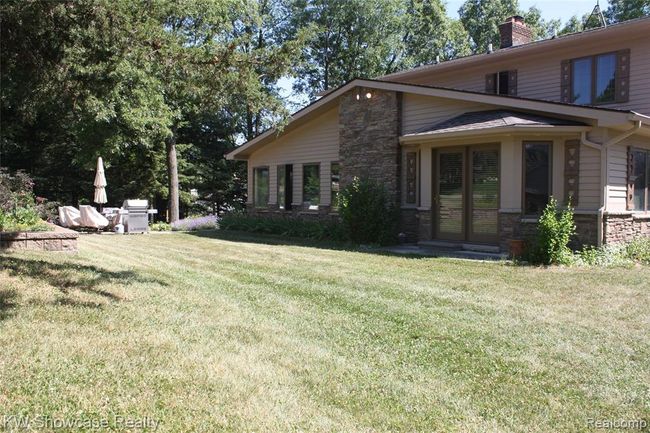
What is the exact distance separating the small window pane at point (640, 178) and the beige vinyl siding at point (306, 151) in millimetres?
7703

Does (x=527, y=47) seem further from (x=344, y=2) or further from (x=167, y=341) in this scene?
(x=344, y=2)

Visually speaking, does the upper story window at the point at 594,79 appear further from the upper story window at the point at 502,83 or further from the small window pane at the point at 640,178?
the small window pane at the point at 640,178

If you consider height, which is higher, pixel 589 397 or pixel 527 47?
pixel 527 47

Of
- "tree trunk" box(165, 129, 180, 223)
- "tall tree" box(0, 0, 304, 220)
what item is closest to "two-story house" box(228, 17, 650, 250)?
"tall tree" box(0, 0, 304, 220)

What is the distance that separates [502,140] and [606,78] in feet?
13.6

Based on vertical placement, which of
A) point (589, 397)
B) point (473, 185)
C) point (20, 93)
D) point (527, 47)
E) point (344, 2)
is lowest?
point (589, 397)

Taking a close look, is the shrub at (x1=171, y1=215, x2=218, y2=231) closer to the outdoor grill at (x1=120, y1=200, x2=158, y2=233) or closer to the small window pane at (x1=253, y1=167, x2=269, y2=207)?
the small window pane at (x1=253, y1=167, x2=269, y2=207)

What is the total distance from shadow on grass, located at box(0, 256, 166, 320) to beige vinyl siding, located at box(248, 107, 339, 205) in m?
9.45

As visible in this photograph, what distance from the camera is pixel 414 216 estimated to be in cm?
1327

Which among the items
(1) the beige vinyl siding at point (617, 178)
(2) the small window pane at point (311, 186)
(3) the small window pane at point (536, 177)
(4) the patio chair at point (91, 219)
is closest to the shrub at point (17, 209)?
(4) the patio chair at point (91, 219)

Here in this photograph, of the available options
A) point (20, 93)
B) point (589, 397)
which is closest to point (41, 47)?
point (20, 93)

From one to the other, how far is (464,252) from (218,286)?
6143mm

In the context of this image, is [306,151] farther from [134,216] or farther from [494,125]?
[494,125]

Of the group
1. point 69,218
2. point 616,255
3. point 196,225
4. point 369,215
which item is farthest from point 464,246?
point 69,218
